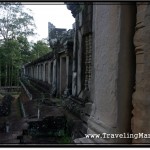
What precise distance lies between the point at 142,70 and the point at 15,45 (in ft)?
3.66

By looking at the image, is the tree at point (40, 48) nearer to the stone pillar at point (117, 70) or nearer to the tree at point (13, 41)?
the tree at point (13, 41)

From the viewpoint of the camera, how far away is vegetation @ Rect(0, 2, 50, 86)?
1.87 m

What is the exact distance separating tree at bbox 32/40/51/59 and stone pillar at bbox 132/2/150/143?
791 mm

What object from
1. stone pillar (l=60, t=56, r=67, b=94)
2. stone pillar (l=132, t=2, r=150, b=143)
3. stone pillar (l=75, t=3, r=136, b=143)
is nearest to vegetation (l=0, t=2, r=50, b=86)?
stone pillar (l=60, t=56, r=67, b=94)

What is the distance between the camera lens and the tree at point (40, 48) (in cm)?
193

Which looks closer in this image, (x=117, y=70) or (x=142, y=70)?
(x=142, y=70)

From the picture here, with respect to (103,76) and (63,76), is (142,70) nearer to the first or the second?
(103,76)

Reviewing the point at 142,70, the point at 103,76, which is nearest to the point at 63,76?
the point at 103,76

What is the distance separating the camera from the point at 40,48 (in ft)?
6.43

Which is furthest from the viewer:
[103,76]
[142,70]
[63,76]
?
[63,76]

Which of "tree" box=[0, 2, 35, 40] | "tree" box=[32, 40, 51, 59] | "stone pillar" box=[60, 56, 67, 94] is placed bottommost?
"stone pillar" box=[60, 56, 67, 94]

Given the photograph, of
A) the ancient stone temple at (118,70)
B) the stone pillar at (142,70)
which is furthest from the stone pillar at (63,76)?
the stone pillar at (142,70)

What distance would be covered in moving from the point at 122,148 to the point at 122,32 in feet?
2.15

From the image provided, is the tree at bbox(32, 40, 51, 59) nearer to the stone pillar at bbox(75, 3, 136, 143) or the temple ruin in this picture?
the temple ruin
